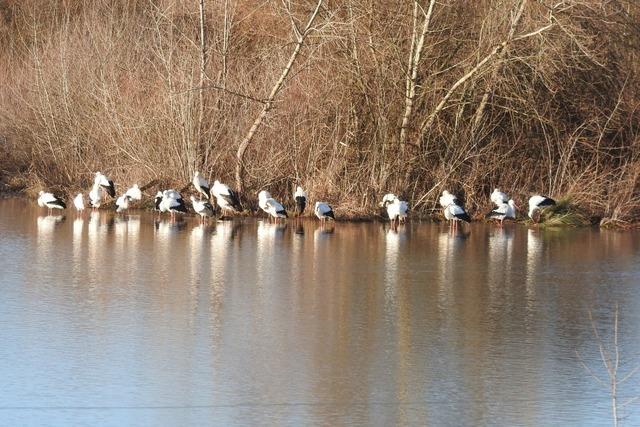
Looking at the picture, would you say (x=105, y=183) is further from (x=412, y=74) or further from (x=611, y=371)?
(x=611, y=371)

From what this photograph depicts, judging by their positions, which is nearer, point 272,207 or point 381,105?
point 272,207

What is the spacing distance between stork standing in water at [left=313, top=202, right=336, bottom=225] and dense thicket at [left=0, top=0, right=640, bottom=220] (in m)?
0.86

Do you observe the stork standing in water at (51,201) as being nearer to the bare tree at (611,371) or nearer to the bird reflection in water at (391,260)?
the bird reflection in water at (391,260)

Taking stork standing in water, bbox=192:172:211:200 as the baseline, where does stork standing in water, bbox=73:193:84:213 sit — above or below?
below

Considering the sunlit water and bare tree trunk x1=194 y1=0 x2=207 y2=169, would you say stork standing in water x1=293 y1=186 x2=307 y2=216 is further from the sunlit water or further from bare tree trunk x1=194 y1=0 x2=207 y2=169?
the sunlit water

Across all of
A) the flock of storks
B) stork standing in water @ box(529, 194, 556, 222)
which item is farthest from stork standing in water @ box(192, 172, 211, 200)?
stork standing in water @ box(529, 194, 556, 222)

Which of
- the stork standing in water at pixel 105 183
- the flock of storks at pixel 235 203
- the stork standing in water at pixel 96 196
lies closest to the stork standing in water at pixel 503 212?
the flock of storks at pixel 235 203

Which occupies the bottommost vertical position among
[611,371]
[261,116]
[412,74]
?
[611,371]

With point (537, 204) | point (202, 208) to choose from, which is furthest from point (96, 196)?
point (537, 204)

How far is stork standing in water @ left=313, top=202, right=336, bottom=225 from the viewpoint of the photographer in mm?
19750

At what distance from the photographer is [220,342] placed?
9969mm

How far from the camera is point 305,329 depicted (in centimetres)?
1063

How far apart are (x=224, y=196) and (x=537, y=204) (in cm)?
587

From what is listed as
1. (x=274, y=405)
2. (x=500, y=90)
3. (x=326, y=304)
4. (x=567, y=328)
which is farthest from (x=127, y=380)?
(x=500, y=90)
